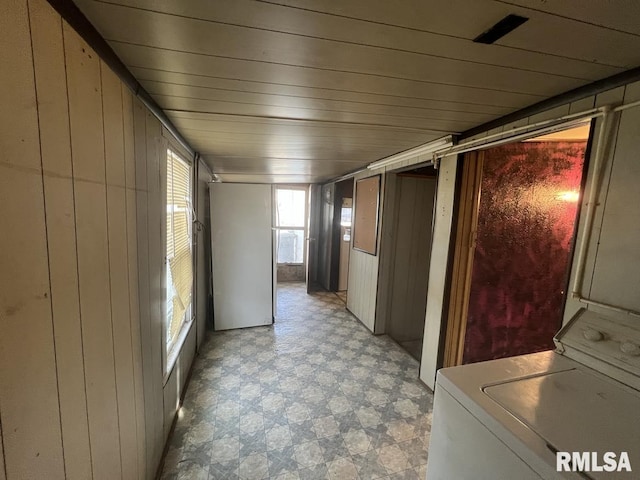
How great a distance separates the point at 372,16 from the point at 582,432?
1.24m

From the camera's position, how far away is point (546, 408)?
30.8 inches

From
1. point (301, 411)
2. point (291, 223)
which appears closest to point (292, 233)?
point (291, 223)

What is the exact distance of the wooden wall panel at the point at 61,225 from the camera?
0.63 metres

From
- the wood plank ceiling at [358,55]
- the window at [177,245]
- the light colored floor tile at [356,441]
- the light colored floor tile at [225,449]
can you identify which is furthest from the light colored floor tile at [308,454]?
the wood plank ceiling at [358,55]

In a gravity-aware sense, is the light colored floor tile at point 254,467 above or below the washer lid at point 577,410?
below

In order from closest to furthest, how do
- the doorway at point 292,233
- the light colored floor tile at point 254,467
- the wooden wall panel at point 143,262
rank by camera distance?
the wooden wall panel at point 143,262 < the light colored floor tile at point 254,467 < the doorway at point 292,233

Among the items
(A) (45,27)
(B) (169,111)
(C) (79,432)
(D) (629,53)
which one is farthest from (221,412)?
(D) (629,53)

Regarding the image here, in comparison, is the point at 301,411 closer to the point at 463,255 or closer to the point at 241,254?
the point at 463,255

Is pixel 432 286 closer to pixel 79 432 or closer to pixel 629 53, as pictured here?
pixel 629 53

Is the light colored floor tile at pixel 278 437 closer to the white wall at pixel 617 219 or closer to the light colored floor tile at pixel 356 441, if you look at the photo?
the light colored floor tile at pixel 356 441

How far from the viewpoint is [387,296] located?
10.5ft

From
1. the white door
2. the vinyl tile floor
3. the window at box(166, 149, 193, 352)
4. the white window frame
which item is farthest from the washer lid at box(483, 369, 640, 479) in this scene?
the white door

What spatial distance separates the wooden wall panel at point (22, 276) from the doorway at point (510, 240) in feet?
7.07

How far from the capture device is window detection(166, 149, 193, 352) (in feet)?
5.87
